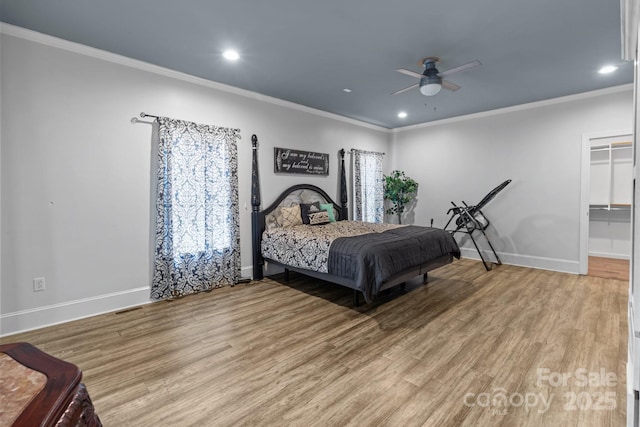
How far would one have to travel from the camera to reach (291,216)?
471 cm

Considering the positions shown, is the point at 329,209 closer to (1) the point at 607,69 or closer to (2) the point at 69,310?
(2) the point at 69,310

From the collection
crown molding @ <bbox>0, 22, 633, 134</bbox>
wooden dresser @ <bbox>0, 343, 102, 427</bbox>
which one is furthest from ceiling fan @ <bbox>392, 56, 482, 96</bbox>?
wooden dresser @ <bbox>0, 343, 102, 427</bbox>

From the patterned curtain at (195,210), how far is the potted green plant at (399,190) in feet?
11.6

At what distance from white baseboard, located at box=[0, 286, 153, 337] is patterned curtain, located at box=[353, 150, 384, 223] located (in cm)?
394

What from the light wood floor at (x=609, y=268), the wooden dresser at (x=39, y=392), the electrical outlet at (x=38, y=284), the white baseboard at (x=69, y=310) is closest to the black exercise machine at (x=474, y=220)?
the light wood floor at (x=609, y=268)

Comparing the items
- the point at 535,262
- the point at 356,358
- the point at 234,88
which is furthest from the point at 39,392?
the point at 535,262

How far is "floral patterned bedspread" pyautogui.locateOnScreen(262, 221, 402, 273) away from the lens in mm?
3574

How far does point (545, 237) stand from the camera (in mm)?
4898

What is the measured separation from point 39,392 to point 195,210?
3.26 m

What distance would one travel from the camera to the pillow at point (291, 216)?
183 inches

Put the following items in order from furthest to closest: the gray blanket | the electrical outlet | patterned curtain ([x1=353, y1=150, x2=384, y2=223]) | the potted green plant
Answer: the potted green plant
patterned curtain ([x1=353, y1=150, x2=384, y2=223])
the gray blanket
the electrical outlet

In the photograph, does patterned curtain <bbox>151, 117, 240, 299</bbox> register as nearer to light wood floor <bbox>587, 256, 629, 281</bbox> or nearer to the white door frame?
the white door frame

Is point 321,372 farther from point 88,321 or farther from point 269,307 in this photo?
point 88,321

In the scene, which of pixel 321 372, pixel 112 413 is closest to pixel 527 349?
pixel 321 372
